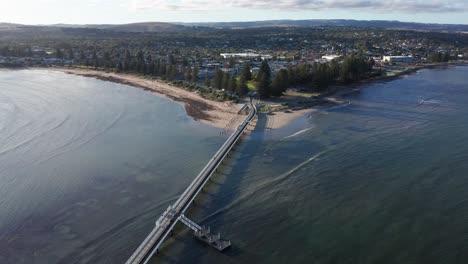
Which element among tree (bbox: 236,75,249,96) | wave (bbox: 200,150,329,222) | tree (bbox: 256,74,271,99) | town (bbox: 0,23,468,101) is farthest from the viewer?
town (bbox: 0,23,468,101)

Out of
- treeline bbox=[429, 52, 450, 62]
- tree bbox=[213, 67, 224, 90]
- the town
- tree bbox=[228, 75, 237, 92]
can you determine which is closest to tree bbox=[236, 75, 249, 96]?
the town

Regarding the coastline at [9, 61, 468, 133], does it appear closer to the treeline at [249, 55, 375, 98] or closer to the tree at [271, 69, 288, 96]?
the treeline at [249, 55, 375, 98]

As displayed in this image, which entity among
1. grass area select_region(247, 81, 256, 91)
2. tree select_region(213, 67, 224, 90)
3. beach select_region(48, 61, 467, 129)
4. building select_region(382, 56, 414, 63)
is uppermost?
building select_region(382, 56, 414, 63)

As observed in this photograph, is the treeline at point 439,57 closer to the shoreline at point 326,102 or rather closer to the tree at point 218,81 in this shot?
the shoreline at point 326,102

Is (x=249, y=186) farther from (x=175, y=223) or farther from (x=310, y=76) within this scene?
(x=310, y=76)

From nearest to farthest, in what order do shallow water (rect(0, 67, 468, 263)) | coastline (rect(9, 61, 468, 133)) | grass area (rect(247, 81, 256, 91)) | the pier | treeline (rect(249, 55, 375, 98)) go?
the pier
shallow water (rect(0, 67, 468, 263))
coastline (rect(9, 61, 468, 133))
treeline (rect(249, 55, 375, 98))
grass area (rect(247, 81, 256, 91))

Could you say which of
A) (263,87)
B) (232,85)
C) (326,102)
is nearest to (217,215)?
(263,87)

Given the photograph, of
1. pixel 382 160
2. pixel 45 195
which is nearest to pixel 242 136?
pixel 382 160
